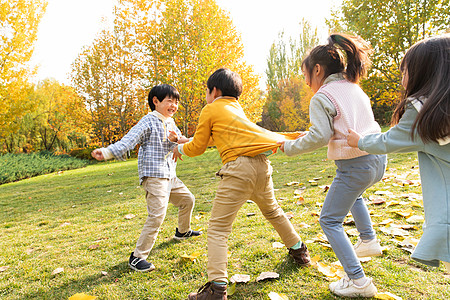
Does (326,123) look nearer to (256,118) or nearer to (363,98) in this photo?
(363,98)

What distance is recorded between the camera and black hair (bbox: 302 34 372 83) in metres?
1.99

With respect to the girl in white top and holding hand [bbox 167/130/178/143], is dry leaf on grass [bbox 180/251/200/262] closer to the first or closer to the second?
holding hand [bbox 167/130/178/143]

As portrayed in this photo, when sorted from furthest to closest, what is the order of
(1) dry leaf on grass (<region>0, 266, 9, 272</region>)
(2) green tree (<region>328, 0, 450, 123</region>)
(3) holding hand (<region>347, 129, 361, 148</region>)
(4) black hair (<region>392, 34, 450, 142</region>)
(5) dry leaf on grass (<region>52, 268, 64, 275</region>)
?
(2) green tree (<region>328, 0, 450, 123</region>), (1) dry leaf on grass (<region>0, 266, 9, 272</region>), (5) dry leaf on grass (<region>52, 268, 64, 275</region>), (3) holding hand (<region>347, 129, 361, 148</region>), (4) black hair (<region>392, 34, 450, 142</region>)

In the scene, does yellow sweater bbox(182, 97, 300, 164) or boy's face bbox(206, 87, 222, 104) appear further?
boy's face bbox(206, 87, 222, 104)

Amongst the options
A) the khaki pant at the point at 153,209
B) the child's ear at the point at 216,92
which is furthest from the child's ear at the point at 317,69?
the khaki pant at the point at 153,209

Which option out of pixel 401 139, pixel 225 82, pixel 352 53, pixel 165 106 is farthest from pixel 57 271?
pixel 352 53

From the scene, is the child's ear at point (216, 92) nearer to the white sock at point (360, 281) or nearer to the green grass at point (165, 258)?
the green grass at point (165, 258)

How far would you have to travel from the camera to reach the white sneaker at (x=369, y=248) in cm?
226

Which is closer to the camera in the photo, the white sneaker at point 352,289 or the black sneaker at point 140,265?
the white sneaker at point 352,289

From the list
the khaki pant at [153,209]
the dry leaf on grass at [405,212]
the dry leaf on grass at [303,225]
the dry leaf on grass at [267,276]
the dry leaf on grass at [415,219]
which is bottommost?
the dry leaf on grass at [267,276]

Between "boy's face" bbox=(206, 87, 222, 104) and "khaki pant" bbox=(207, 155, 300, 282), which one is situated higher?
"boy's face" bbox=(206, 87, 222, 104)

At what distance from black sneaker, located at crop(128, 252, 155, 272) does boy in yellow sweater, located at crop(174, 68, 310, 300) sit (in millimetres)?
699

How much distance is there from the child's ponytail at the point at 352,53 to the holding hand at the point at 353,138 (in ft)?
1.55

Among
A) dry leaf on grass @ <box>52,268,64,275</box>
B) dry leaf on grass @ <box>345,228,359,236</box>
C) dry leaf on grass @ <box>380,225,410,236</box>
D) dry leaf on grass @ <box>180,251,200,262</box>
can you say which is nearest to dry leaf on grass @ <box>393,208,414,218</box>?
dry leaf on grass @ <box>380,225,410,236</box>
